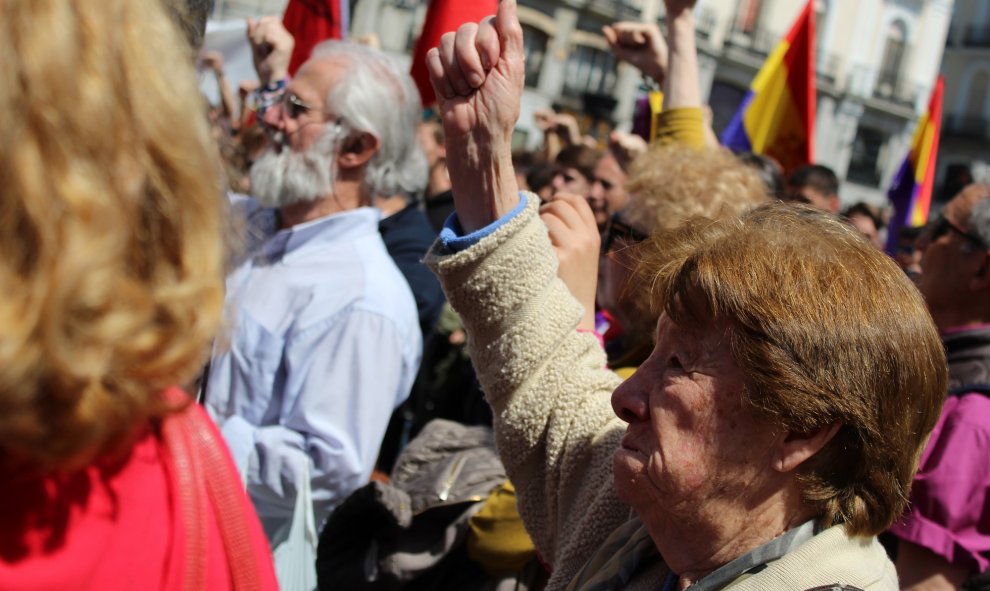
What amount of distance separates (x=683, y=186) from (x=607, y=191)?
4.73 feet

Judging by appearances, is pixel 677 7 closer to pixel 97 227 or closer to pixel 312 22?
pixel 312 22

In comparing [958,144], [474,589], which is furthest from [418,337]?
[958,144]

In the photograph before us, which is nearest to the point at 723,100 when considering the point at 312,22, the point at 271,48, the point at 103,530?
the point at 312,22

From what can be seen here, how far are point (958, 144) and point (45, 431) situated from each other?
1625 inches

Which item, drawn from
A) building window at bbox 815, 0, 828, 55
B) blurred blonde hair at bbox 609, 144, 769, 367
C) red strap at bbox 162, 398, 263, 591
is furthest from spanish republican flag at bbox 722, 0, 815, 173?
building window at bbox 815, 0, 828, 55

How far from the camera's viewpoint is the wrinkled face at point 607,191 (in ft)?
13.0

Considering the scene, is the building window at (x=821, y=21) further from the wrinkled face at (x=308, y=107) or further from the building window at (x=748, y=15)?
the wrinkled face at (x=308, y=107)

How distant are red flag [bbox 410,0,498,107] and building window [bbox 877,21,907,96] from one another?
33717mm

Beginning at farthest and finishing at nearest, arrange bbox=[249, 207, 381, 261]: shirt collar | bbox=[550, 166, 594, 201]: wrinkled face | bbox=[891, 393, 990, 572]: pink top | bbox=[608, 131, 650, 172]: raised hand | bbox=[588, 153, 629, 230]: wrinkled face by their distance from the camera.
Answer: bbox=[550, 166, 594, 201]: wrinkled face, bbox=[588, 153, 629, 230]: wrinkled face, bbox=[608, 131, 650, 172]: raised hand, bbox=[249, 207, 381, 261]: shirt collar, bbox=[891, 393, 990, 572]: pink top

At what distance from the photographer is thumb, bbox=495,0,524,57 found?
1541 millimetres

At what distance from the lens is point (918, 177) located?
702 centimetres

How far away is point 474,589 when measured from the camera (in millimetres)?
2215

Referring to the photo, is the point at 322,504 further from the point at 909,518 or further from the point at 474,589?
the point at 909,518

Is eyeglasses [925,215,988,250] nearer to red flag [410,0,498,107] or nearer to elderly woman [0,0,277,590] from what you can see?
red flag [410,0,498,107]
